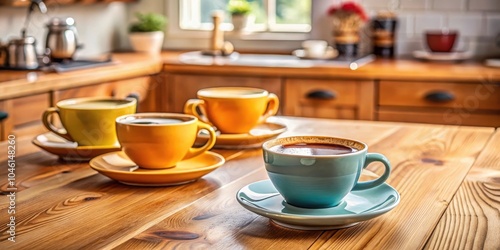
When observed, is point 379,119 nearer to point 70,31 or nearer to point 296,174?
point 70,31

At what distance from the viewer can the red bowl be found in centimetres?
371

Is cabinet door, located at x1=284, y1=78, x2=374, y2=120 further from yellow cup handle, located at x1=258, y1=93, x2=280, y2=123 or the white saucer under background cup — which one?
yellow cup handle, located at x1=258, y1=93, x2=280, y2=123

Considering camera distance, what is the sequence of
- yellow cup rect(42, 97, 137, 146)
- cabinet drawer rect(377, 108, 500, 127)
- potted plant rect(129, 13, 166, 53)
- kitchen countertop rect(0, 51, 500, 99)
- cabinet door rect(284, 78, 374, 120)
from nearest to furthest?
yellow cup rect(42, 97, 137, 146)
kitchen countertop rect(0, 51, 500, 99)
cabinet drawer rect(377, 108, 500, 127)
cabinet door rect(284, 78, 374, 120)
potted plant rect(129, 13, 166, 53)

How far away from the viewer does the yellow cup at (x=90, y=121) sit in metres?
1.46

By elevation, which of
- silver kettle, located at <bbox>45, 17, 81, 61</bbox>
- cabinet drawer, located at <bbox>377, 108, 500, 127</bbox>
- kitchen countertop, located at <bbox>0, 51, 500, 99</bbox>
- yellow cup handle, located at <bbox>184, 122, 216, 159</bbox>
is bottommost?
cabinet drawer, located at <bbox>377, 108, 500, 127</bbox>

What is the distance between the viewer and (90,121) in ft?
4.83

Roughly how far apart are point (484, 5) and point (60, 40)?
6.71 feet

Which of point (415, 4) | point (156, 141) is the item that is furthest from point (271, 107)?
point (415, 4)

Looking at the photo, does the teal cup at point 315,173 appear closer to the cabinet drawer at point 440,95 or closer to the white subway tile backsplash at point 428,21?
the cabinet drawer at point 440,95

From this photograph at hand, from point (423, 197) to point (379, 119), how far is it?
222cm

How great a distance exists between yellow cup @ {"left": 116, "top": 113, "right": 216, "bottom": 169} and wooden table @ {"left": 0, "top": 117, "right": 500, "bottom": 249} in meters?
0.06

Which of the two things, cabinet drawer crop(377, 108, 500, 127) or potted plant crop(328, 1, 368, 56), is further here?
potted plant crop(328, 1, 368, 56)

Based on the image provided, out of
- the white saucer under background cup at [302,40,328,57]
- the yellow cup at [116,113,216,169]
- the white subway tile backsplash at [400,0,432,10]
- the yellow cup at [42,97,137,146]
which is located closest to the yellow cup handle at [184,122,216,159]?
the yellow cup at [116,113,216,169]

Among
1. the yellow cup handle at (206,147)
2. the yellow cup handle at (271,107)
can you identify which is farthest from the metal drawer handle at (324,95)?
the yellow cup handle at (206,147)
